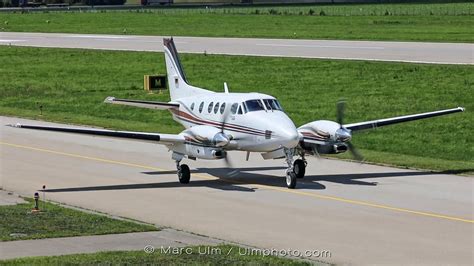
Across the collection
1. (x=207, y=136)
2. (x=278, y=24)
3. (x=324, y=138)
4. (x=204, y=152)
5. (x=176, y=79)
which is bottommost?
(x=204, y=152)

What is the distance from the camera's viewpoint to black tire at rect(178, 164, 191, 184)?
108 ft

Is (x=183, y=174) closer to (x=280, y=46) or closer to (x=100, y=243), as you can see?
(x=100, y=243)

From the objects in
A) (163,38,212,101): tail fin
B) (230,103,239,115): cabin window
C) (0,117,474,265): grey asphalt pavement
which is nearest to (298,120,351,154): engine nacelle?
(0,117,474,265): grey asphalt pavement

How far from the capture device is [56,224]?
86.9ft

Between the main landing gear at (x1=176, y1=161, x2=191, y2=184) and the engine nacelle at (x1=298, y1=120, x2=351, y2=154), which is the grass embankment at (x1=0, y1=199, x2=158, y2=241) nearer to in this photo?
the main landing gear at (x1=176, y1=161, x2=191, y2=184)

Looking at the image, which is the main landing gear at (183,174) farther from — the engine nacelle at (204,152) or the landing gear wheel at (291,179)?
the landing gear wheel at (291,179)

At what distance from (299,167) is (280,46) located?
48.5 meters

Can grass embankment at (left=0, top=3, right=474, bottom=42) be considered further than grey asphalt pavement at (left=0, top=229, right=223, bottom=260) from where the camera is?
Yes

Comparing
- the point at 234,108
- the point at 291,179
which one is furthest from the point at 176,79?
the point at 291,179

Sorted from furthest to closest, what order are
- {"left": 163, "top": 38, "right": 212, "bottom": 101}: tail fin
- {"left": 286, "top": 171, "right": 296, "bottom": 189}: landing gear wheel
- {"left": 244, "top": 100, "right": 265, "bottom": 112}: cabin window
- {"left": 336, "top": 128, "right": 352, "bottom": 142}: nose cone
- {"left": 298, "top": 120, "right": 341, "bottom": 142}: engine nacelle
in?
1. {"left": 163, "top": 38, "right": 212, "bottom": 101}: tail fin
2. {"left": 244, "top": 100, "right": 265, "bottom": 112}: cabin window
3. {"left": 298, "top": 120, "right": 341, "bottom": 142}: engine nacelle
4. {"left": 336, "top": 128, "right": 352, "bottom": 142}: nose cone
5. {"left": 286, "top": 171, "right": 296, "bottom": 189}: landing gear wheel

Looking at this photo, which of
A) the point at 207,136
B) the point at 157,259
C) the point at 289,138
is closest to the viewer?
the point at 157,259

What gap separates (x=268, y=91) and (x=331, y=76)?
16.2 ft

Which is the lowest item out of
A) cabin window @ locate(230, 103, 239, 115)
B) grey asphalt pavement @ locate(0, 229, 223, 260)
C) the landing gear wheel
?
grey asphalt pavement @ locate(0, 229, 223, 260)

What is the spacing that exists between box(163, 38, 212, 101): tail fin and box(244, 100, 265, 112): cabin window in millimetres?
3967
